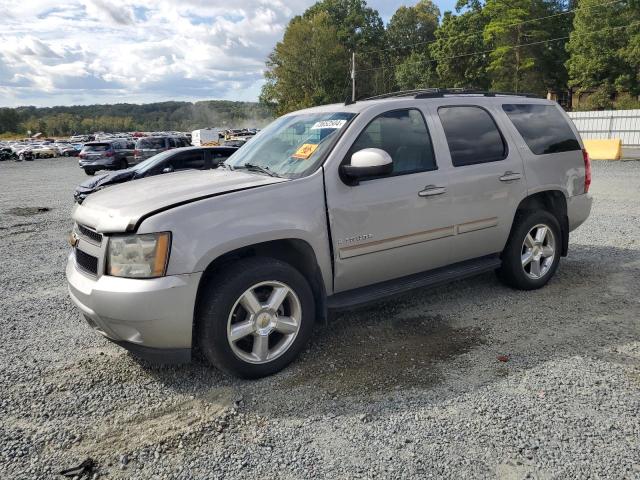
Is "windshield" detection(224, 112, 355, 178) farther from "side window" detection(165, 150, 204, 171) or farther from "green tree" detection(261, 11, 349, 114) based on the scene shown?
"green tree" detection(261, 11, 349, 114)

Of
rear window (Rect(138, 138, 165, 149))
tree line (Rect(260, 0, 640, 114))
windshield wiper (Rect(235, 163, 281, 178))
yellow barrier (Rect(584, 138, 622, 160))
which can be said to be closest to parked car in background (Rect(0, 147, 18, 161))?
rear window (Rect(138, 138, 165, 149))

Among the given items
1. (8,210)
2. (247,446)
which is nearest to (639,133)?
(8,210)

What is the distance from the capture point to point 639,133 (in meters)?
28.6

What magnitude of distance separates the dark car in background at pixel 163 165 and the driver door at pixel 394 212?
769 centimetres

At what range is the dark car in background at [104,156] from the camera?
2403 centimetres

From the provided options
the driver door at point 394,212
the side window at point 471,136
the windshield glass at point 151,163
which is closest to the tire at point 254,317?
the driver door at point 394,212

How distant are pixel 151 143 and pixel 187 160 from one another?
13.0 m

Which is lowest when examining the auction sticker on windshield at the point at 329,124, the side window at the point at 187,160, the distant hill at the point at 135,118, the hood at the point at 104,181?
the hood at the point at 104,181

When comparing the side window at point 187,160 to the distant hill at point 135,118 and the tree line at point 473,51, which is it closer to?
the tree line at point 473,51

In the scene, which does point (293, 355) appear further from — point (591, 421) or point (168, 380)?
point (591, 421)

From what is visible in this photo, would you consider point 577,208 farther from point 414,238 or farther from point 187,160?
point 187,160

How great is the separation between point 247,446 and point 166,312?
923 mm

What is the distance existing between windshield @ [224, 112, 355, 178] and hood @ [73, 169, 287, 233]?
207 millimetres

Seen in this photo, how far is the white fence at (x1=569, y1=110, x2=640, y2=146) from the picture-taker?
28766 millimetres
